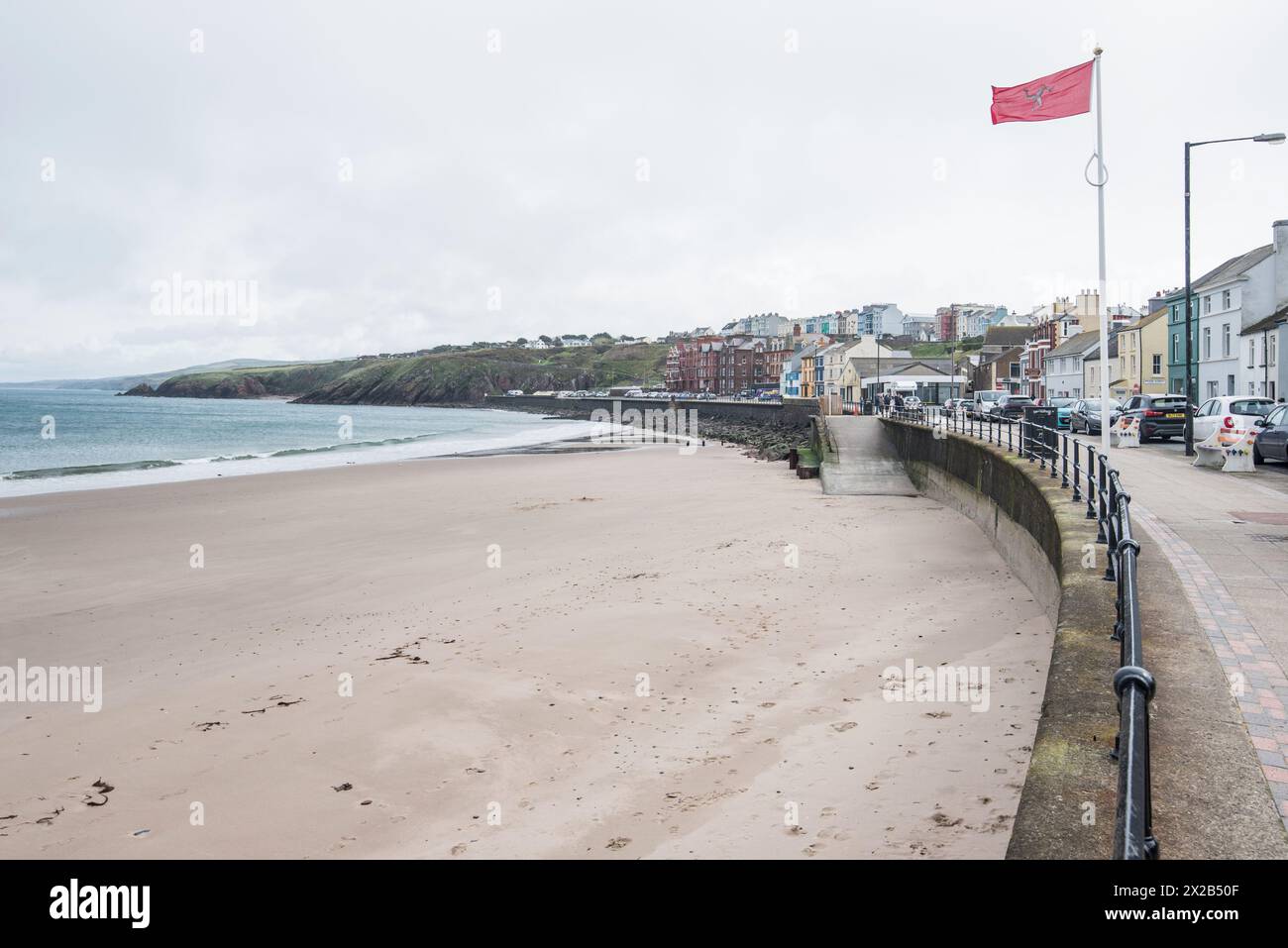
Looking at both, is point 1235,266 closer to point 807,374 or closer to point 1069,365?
point 1069,365

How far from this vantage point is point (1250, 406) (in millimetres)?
24781

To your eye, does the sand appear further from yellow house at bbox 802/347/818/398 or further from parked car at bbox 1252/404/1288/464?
yellow house at bbox 802/347/818/398

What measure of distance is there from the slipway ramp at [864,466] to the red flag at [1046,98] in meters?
13.3

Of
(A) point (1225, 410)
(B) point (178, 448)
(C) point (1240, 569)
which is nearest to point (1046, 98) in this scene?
(C) point (1240, 569)

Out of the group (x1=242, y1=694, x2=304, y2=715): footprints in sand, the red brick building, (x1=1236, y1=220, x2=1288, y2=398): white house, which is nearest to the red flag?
(x1=242, y1=694, x2=304, y2=715): footprints in sand

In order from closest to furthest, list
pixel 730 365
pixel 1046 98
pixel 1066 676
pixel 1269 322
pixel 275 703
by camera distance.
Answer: pixel 1066 676 < pixel 275 703 < pixel 1046 98 < pixel 1269 322 < pixel 730 365

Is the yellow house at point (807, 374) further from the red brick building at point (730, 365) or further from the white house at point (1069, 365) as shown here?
the white house at point (1069, 365)

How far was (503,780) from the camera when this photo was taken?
6.75 metres

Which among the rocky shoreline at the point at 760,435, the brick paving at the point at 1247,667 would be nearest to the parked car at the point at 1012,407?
the rocky shoreline at the point at 760,435

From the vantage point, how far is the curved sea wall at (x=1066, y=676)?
A: 354cm

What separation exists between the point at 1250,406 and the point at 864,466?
414 inches

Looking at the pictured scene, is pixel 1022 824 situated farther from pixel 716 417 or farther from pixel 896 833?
pixel 716 417
